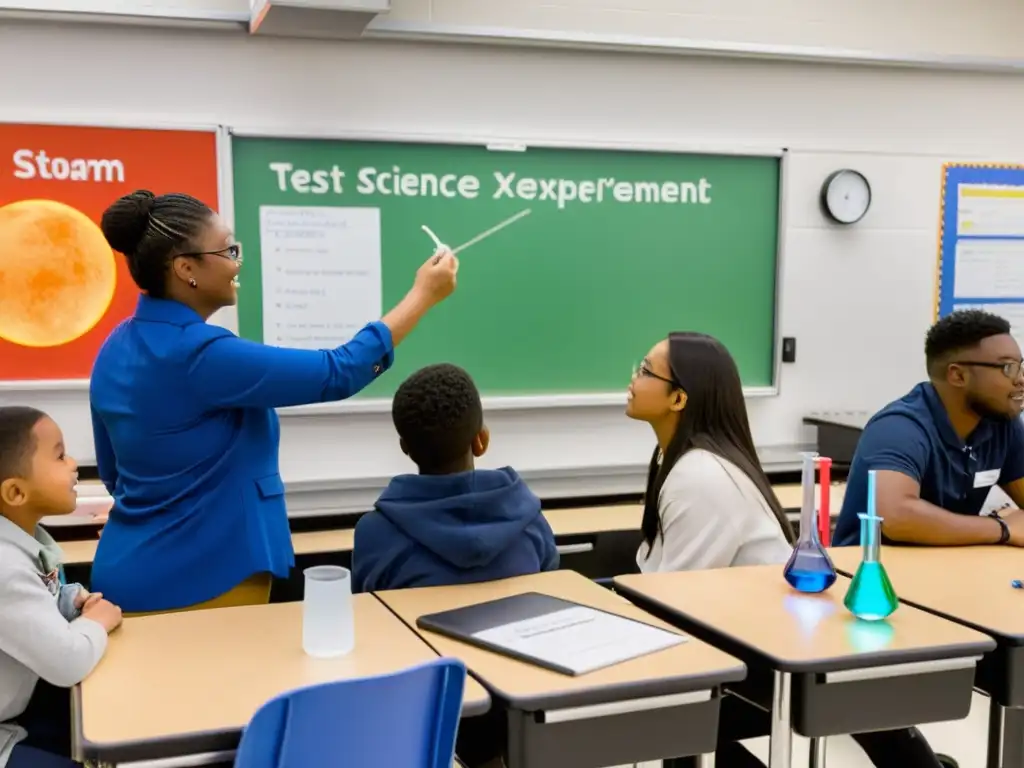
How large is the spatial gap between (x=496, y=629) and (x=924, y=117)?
3330 mm

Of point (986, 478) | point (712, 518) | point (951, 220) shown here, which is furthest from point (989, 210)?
point (712, 518)

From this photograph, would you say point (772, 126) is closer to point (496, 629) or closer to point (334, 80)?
point (334, 80)

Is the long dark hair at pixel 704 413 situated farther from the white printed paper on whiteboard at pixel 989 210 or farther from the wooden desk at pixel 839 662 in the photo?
the white printed paper on whiteboard at pixel 989 210

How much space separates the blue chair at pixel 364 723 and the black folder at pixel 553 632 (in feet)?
0.64

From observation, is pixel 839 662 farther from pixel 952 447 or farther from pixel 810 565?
pixel 952 447

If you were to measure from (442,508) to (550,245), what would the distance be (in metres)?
1.98

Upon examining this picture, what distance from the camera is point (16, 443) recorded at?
5.49 feet

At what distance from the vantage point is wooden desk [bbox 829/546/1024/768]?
1.76 m

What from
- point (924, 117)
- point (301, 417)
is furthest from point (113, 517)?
point (924, 117)

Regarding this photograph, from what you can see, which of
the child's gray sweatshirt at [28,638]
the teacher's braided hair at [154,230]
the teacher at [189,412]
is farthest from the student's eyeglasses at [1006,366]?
the child's gray sweatshirt at [28,638]

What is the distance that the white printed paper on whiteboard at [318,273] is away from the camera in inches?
134

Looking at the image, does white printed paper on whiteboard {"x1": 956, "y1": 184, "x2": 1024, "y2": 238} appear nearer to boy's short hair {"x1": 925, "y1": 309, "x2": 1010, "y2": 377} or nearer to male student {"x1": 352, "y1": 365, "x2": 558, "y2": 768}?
boy's short hair {"x1": 925, "y1": 309, "x2": 1010, "y2": 377}

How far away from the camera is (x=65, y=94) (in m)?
3.19

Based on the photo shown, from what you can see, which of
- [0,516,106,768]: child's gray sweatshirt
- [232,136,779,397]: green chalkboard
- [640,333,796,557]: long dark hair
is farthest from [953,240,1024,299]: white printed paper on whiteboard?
[0,516,106,768]: child's gray sweatshirt
